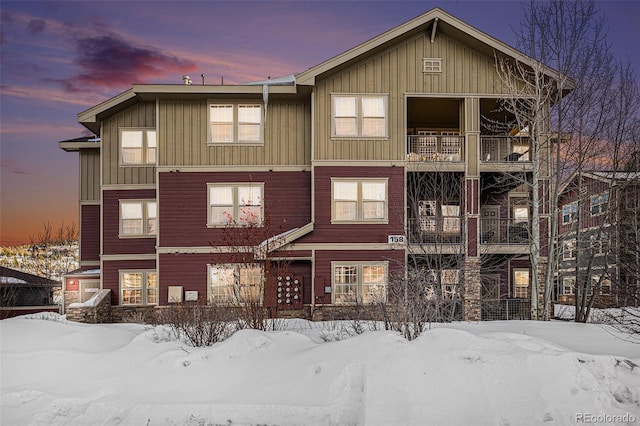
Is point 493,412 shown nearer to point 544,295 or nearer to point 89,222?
point 544,295

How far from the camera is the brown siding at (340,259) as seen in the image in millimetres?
17156

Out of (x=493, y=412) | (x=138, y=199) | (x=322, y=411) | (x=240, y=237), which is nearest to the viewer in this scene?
(x=493, y=412)

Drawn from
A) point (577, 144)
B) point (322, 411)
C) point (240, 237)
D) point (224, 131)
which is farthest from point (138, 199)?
point (577, 144)

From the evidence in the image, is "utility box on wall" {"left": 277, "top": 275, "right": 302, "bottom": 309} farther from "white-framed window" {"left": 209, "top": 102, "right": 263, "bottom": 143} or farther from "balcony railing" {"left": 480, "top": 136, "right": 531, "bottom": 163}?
"balcony railing" {"left": 480, "top": 136, "right": 531, "bottom": 163}

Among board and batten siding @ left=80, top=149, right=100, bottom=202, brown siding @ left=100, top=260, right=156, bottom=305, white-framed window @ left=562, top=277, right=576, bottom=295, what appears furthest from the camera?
white-framed window @ left=562, top=277, right=576, bottom=295

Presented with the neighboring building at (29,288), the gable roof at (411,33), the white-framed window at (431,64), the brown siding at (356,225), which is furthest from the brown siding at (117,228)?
the white-framed window at (431,64)

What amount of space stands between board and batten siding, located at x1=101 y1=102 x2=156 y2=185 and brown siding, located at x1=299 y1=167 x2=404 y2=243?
25.1ft

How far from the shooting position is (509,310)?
17.4 metres

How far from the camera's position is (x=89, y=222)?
816 inches

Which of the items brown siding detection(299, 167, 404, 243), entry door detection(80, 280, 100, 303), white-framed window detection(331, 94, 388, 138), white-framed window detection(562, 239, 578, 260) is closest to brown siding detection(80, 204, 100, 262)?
entry door detection(80, 280, 100, 303)

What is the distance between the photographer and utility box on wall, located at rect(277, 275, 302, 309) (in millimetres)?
17453

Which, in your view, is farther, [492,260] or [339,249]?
[492,260]

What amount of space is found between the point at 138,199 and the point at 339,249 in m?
9.18

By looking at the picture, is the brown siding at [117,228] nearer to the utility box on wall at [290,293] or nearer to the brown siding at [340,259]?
the utility box on wall at [290,293]
